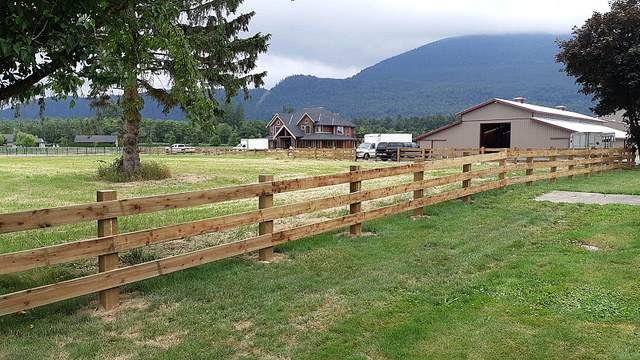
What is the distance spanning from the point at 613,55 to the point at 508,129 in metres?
19.0

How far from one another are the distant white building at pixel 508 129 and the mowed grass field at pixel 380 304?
32.0m

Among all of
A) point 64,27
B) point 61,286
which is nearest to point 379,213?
point 61,286

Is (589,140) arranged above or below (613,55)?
below

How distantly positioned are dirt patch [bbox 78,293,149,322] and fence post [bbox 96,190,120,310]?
0.07 metres

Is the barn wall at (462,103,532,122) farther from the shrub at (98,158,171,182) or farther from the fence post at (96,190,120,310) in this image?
the fence post at (96,190,120,310)

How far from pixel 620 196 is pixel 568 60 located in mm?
17490

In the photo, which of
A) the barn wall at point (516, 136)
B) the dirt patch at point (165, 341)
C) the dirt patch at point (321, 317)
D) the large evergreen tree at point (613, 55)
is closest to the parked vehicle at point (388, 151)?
the barn wall at point (516, 136)

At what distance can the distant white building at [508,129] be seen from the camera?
37844 mm

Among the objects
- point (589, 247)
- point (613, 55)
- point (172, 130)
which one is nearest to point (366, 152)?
point (613, 55)

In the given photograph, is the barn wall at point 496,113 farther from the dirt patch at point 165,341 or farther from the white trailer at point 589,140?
the dirt patch at point 165,341

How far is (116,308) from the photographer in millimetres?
5125

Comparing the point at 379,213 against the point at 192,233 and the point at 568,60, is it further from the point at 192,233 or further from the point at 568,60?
the point at 568,60

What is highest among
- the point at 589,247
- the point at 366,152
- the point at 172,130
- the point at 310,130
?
the point at 172,130

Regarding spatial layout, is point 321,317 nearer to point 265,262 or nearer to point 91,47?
point 265,262
